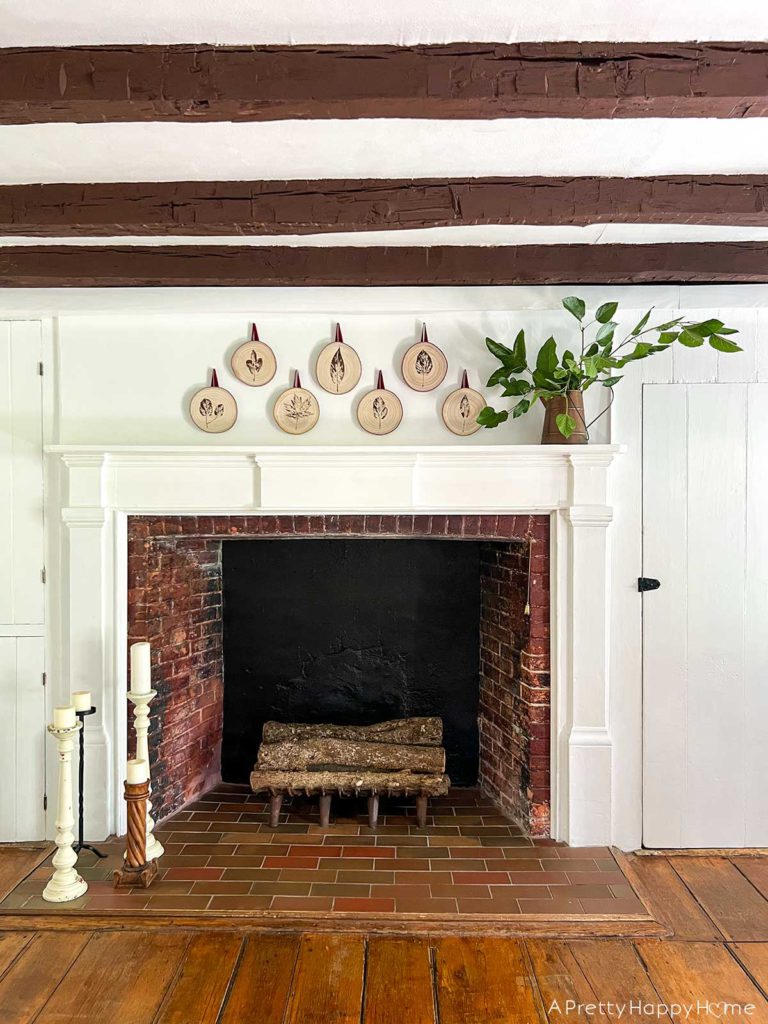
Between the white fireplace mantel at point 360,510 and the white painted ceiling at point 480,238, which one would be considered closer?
the white painted ceiling at point 480,238

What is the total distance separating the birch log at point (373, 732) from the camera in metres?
3.39

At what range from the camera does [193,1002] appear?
2096 millimetres

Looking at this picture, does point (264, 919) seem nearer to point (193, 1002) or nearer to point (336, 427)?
point (193, 1002)

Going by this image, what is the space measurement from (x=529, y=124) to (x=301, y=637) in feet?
8.27

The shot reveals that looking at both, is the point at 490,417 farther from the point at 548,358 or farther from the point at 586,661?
the point at 586,661

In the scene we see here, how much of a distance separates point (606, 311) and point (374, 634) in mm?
1817

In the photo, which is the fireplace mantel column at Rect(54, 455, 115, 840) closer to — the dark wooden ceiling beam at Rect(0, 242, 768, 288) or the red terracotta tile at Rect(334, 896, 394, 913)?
the dark wooden ceiling beam at Rect(0, 242, 768, 288)

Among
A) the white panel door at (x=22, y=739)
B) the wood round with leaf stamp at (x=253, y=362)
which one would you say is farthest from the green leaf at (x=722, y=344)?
the white panel door at (x=22, y=739)

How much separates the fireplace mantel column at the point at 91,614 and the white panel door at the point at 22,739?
14 centimetres

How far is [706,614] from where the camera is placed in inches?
120

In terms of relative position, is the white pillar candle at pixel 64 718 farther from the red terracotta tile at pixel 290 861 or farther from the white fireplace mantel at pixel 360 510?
the red terracotta tile at pixel 290 861

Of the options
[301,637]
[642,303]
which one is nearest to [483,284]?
[642,303]

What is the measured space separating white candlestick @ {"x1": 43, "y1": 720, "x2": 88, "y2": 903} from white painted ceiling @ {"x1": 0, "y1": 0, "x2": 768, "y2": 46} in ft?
7.14

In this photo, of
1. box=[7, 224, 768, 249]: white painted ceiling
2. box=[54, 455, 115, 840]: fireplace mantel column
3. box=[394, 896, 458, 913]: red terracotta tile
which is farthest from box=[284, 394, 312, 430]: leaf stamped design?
box=[394, 896, 458, 913]: red terracotta tile
